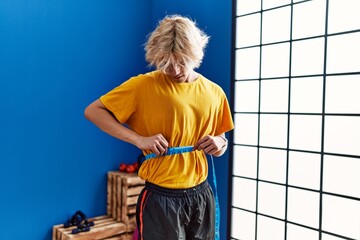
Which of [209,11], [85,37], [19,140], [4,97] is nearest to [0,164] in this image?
[19,140]

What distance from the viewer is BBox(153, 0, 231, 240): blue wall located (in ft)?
7.32

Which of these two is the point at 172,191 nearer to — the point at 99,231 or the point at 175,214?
the point at 175,214

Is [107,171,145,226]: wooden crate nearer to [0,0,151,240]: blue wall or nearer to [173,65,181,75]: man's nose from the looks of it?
[0,0,151,240]: blue wall

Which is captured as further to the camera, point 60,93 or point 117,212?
point 117,212

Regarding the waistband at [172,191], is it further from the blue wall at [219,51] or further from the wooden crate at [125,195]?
the wooden crate at [125,195]

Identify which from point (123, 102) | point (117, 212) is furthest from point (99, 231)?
point (123, 102)

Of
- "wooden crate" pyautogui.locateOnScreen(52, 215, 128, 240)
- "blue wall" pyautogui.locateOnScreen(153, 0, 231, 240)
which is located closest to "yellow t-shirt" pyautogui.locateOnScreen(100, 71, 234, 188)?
"blue wall" pyautogui.locateOnScreen(153, 0, 231, 240)

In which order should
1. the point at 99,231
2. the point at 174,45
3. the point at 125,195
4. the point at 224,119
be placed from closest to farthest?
the point at 174,45 → the point at 224,119 → the point at 99,231 → the point at 125,195

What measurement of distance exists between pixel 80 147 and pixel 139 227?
4.49 feet

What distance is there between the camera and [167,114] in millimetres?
1145

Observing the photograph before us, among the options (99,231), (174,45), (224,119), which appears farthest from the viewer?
(99,231)

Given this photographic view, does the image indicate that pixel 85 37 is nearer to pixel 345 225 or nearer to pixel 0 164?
pixel 0 164

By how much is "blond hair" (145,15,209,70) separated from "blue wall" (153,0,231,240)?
1.14 meters

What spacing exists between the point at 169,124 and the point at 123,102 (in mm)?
189
